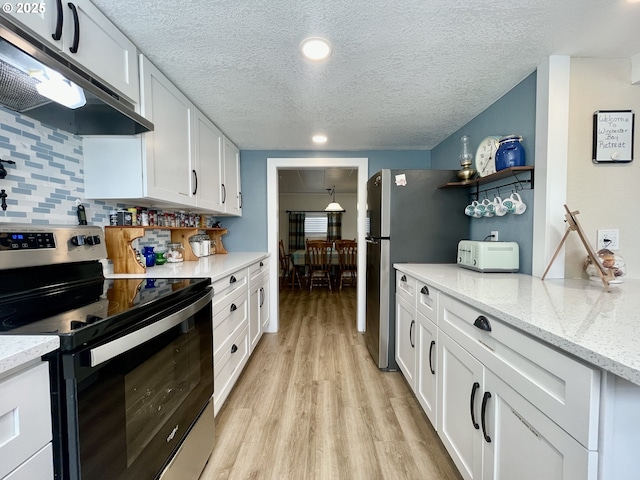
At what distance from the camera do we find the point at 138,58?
1.30 metres

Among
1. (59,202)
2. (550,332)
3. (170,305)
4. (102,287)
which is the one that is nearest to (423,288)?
(550,332)

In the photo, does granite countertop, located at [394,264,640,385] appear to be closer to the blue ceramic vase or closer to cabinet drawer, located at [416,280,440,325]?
→ cabinet drawer, located at [416,280,440,325]

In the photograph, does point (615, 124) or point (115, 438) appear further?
point (615, 124)

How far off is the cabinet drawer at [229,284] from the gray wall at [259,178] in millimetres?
999

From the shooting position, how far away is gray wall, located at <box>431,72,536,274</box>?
1515mm

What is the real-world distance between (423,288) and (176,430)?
1.32 metres

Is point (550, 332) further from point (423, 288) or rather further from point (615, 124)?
point (615, 124)

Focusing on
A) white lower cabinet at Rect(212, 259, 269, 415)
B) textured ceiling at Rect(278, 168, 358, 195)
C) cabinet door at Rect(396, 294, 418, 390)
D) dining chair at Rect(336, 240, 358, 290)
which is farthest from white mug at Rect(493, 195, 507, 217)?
dining chair at Rect(336, 240, 358, 290)

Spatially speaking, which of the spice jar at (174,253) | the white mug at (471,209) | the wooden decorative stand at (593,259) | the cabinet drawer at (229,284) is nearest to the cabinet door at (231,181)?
the spice jar at (174,253)

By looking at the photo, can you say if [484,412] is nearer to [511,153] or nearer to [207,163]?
[511,153]

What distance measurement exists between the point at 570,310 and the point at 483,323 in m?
0.24

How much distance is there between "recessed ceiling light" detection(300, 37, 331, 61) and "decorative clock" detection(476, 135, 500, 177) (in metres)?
1.22

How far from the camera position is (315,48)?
1273mm

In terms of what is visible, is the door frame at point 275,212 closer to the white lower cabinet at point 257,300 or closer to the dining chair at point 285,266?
the white lower cabinet at point 257,300
